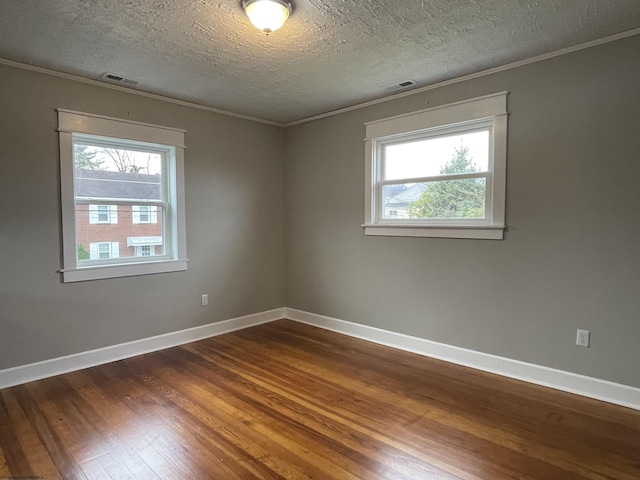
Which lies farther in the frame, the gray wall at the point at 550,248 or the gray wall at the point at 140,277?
the gray wall at the point at 140,277

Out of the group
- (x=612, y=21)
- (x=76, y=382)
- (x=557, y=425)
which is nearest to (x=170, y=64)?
(x=76, y=382)

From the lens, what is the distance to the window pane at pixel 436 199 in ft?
10.7

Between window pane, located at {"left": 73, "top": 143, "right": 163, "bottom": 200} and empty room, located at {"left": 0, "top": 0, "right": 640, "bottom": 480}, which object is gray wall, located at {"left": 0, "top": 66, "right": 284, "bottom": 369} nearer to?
empty room, located at {"left": 0, "top": 0, "right": 640, "bottom": 480}

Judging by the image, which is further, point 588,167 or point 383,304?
point 383,304

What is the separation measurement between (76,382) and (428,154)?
3.56 m

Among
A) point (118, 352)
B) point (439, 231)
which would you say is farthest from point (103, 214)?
point (439, 231)

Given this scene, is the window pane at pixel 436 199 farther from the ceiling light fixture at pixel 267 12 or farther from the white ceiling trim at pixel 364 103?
the ceiling light fixture at pixel 267 12

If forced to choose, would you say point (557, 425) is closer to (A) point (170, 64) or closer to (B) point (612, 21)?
(B) point (612, 21)

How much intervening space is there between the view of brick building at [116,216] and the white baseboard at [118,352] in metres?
0.84

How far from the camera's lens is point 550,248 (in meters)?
2.84

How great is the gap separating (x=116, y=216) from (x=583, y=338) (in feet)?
13.1

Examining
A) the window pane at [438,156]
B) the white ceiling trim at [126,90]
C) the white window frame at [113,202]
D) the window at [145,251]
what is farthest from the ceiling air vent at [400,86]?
the window at [145,251]

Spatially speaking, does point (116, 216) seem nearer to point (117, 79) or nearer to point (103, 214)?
point (103, 214)

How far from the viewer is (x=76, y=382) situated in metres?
2.95
